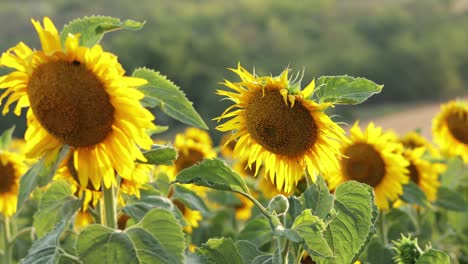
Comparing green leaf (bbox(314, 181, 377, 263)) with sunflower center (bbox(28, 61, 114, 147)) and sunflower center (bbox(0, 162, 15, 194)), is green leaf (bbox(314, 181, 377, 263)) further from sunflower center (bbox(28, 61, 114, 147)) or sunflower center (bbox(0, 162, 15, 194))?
sunflower center (bbox(0, 162, 15, 194))

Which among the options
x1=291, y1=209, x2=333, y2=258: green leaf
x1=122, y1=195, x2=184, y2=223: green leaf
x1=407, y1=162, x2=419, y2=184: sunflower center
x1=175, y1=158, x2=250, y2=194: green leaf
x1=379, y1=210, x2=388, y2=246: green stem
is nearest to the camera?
x1=291, y1=209, x2=333, y2=258: green leaf

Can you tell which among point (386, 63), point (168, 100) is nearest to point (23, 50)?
point (168, 100)

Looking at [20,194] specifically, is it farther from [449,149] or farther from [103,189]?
[449,149]

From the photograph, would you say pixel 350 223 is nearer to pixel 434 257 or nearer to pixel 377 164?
pixel 434 257

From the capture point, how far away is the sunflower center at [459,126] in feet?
9.07

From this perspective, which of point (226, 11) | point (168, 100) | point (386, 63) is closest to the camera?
point (168, 100)

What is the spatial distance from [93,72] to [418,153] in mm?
1385

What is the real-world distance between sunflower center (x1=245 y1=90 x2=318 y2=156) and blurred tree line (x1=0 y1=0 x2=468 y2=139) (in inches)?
261

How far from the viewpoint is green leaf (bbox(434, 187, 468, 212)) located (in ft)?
8.05

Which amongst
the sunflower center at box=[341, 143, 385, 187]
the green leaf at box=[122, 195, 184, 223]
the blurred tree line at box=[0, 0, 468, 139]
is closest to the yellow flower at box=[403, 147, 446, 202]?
the sunflower center at box=[341, 143, 385, 187]

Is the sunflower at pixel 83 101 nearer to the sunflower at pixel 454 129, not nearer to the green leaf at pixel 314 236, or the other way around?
the green leaf at pixel 314 236

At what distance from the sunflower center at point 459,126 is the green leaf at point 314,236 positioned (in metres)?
1.72

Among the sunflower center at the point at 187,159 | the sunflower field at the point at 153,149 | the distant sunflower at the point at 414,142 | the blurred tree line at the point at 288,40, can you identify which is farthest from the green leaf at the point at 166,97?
the blurred tree line at the point at 288,40

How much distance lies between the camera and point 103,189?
4.58 ft
